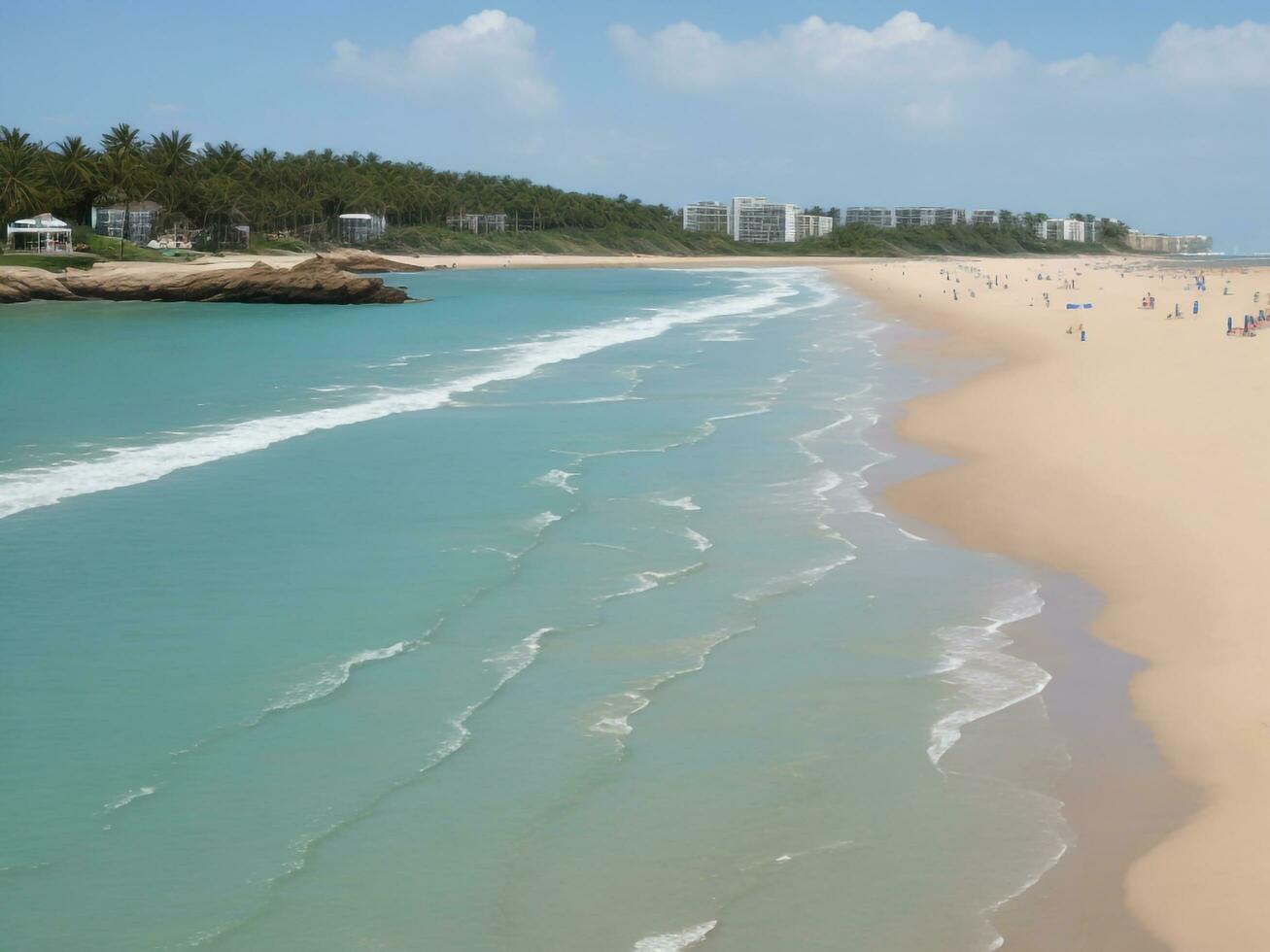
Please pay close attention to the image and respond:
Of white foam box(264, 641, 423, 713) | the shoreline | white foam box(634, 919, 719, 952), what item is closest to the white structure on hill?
white foam box(264, 641, 423, 713)

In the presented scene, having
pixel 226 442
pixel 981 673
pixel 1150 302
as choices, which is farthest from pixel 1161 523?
pixel 1150 302

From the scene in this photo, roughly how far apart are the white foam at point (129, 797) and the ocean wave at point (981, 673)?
442 centimetres

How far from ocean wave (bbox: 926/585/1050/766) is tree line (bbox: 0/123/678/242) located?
8753 centimetres

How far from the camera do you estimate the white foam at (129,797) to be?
687 cm

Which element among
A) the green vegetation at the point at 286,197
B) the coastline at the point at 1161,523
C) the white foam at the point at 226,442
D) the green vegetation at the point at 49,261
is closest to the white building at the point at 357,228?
the green vegetation at the point at 286,197

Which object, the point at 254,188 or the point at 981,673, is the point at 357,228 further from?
the point at 981,673

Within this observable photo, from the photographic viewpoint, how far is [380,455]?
17703 millimetres

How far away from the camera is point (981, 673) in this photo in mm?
8758

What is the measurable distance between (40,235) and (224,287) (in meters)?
29.3

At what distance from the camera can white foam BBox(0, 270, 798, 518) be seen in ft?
51.4

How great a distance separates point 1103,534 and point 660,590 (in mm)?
4687

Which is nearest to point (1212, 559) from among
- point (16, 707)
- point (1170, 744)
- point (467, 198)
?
point (1170, 744)

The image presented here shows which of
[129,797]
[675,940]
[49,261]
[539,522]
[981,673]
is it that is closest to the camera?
[675,940]

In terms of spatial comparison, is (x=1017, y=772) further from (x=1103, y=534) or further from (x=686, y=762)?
(x=1103, y=534)
